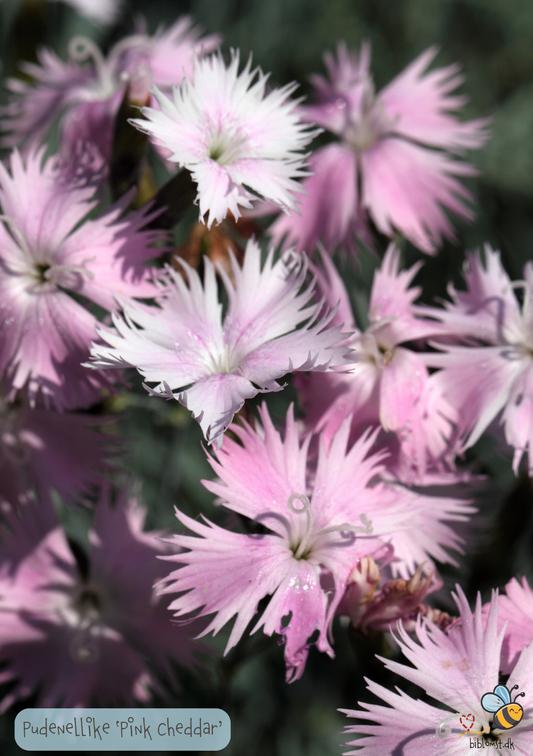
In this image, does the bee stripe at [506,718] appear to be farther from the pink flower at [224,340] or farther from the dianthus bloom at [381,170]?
the dianthus bloom at [381,170]

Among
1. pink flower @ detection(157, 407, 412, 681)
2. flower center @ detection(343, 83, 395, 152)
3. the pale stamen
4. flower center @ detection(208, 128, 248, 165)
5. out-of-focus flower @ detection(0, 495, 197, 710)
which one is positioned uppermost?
flower center @ detection(343, 83, 395, 152)

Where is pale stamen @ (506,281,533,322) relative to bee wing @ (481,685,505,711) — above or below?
above

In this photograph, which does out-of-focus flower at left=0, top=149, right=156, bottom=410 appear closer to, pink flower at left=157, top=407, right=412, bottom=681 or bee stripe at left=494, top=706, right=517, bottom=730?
pink flower at left=157, top=407, right=412, bottom=681

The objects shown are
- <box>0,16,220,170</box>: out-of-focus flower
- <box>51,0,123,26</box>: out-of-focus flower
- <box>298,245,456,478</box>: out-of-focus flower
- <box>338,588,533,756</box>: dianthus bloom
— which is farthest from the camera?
<box>51,0,123,26</box>: out-of-focus flower

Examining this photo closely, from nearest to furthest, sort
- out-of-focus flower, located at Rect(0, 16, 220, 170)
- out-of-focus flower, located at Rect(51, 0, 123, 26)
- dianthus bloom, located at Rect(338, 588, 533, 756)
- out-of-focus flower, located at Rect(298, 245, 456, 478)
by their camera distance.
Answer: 1. dianthus bloom, located at Rect(338, 588, 533, 756)
2. out-of-focus flower, located at Rect(298, 245, 456, 478)
3. out-of-focus flower, located at Rect(0, 16, 220, 170)
4. out-of-focus flower, located at Rect(51, 0, 123, 26)

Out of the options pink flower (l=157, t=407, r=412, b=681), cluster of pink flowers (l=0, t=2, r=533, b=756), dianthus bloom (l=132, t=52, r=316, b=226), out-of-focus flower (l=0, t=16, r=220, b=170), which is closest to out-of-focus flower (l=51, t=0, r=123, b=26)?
out-of-focus flower (l=0, t=16, r=220, b=170)

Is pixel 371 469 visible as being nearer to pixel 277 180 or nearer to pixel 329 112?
pixel 277 180

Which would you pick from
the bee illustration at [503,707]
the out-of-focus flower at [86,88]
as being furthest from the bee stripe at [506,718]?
the out-of-focus flower at [86,88]

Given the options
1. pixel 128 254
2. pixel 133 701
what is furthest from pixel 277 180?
pixel 133 701
